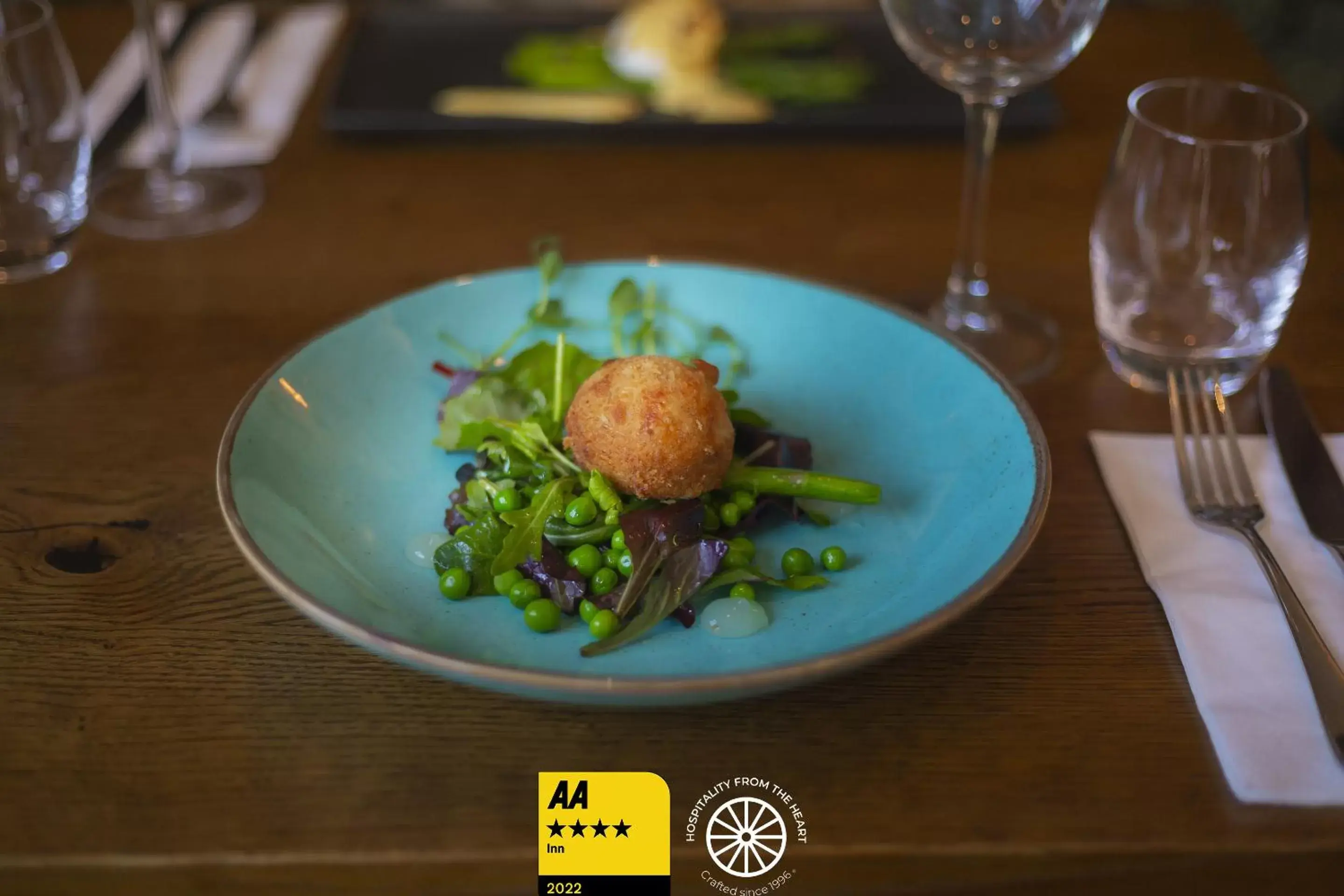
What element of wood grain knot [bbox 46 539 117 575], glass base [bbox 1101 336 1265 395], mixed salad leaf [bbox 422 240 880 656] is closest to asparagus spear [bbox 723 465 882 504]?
mixed salad leaf [bbox 422 240 880 656]

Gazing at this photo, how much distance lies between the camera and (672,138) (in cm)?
198

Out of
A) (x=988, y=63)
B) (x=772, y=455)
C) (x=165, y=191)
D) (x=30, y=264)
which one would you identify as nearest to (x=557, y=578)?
(x=772, y=455)

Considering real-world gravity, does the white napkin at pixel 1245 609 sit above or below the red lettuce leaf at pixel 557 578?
below

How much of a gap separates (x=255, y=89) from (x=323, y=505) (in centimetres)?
124

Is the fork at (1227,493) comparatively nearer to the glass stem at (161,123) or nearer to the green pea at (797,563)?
the green pea at (797,563)

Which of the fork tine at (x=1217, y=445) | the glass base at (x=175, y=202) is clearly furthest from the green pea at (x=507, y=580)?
the glass base at (x=175, y=202)

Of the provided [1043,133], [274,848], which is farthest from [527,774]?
[1043,133]

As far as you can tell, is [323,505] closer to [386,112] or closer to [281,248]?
[281,248]

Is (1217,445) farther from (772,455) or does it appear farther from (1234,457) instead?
(772,455)

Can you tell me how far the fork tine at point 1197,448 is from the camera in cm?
120

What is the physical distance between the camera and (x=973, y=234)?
4.99 feet

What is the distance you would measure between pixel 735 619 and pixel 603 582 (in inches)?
4.5

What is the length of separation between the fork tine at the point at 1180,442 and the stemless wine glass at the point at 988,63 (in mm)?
165

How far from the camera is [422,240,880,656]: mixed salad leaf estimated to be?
3.37 feet
